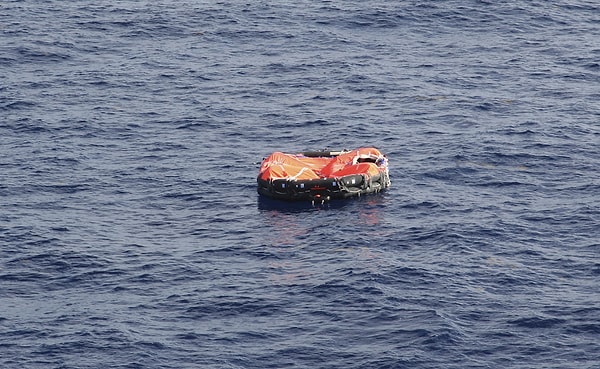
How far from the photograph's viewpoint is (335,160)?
351 ft

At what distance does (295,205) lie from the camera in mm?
103625

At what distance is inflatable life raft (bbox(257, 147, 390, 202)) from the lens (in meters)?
103

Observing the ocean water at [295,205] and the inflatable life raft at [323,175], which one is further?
the inflatable life raft at [323,175]

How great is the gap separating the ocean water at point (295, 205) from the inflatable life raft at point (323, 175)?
55.6 inches

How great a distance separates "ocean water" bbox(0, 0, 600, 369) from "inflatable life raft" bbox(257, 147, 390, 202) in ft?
4.63

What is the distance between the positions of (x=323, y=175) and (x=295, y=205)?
3.73m

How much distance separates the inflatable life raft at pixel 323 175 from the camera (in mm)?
102875

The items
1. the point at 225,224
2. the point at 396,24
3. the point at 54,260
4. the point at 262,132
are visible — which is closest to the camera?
the point at 54,260

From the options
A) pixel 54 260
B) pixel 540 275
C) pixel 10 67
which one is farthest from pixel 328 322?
pixel 10 67

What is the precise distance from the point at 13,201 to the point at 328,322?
112ft

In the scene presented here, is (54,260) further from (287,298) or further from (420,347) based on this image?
(420,347)

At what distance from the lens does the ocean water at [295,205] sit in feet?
271

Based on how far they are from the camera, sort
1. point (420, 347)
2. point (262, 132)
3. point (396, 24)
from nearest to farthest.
A: point (420, 347), point (262, 132), point (396, 24)

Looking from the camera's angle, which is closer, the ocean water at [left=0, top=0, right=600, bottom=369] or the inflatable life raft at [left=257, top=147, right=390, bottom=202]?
the ocean water at [left=0, top=0, right=600, bottom=369]
